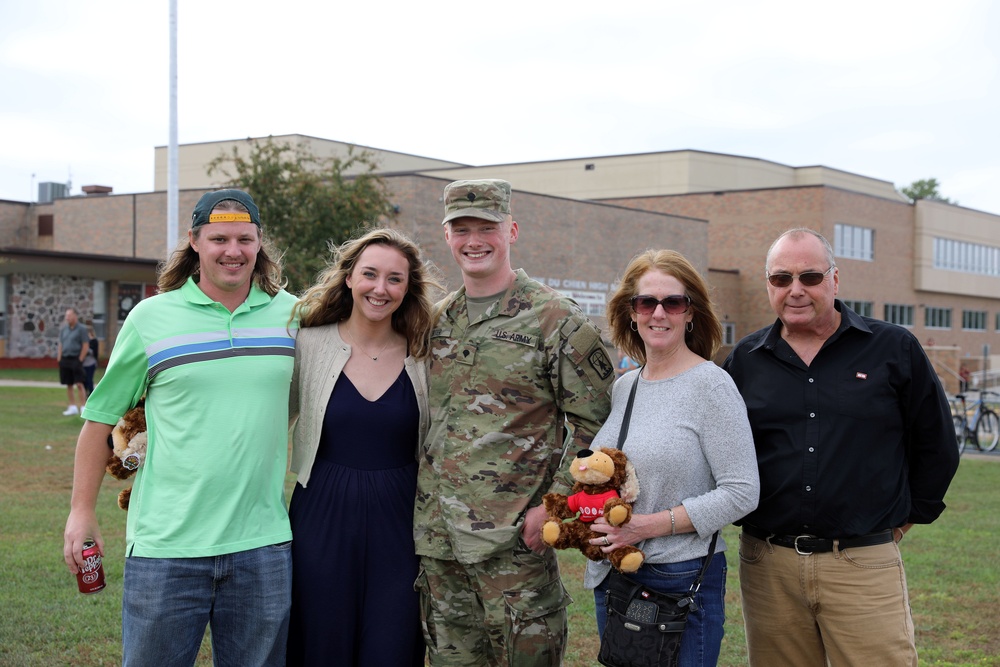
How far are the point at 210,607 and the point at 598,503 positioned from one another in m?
1.47

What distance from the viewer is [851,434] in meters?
3.45

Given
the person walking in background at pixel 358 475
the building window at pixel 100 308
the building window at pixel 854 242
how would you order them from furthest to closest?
the building window at pixel 854 242
the building window at pixel 100 308
the person walking in background at pixel 358 475

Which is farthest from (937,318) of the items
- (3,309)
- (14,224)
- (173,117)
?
(173,117)

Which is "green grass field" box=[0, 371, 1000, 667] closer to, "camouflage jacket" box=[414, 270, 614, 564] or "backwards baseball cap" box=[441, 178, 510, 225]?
"camouflage jacket" box=[414, 270, 614, 564]

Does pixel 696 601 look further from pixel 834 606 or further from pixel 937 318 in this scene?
pixel 937 318

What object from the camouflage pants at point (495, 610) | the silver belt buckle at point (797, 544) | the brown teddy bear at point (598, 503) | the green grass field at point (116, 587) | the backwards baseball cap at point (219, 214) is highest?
the backwards baseball cap at point (219, 214)

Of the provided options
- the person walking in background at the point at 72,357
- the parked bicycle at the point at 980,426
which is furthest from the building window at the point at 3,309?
the parked bicycle at the point at 980,426

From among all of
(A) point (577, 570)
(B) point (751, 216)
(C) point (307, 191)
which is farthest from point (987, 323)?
(A) point (577, 570)

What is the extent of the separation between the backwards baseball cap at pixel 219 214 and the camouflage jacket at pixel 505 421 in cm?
100

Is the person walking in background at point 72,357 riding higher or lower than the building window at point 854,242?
lower

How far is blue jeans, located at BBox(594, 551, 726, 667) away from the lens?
10.6ft

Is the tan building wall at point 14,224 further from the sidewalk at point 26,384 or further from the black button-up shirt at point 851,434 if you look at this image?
the black button-up shirt at point 851,434

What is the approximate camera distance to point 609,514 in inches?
125

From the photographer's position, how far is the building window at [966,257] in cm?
5672
